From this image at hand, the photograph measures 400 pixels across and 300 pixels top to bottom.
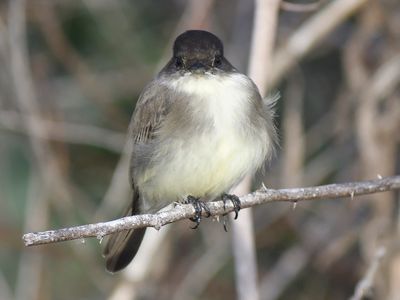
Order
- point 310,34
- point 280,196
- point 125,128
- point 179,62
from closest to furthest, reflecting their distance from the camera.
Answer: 1. point 280,196
2. point 179,62
3. point 310,34
4. point 125,128

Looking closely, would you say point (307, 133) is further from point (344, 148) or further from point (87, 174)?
point (87, 174)

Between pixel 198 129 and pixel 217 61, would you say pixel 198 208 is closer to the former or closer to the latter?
pixel 198 129

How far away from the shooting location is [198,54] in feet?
12.8

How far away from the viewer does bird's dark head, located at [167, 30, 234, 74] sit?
3.90 meters

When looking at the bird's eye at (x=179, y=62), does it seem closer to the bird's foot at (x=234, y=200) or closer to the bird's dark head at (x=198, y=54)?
the bird's dark head at (x=198, y=54)

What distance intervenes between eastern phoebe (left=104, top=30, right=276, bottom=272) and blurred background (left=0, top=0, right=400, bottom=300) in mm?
875

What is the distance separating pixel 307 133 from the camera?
18.4ft

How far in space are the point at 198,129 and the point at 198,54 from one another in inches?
13.4

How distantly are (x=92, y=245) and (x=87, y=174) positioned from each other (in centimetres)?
51

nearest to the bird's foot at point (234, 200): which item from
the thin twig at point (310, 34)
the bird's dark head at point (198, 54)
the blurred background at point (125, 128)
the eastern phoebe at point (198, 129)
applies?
the eastern phoebe at point (198, 129)

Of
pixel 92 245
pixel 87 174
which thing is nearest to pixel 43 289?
pixel 92 245

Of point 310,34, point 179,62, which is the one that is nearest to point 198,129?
point 179,62

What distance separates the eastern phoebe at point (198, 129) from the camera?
12.5 ft

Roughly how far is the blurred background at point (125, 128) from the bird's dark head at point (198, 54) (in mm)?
1033
